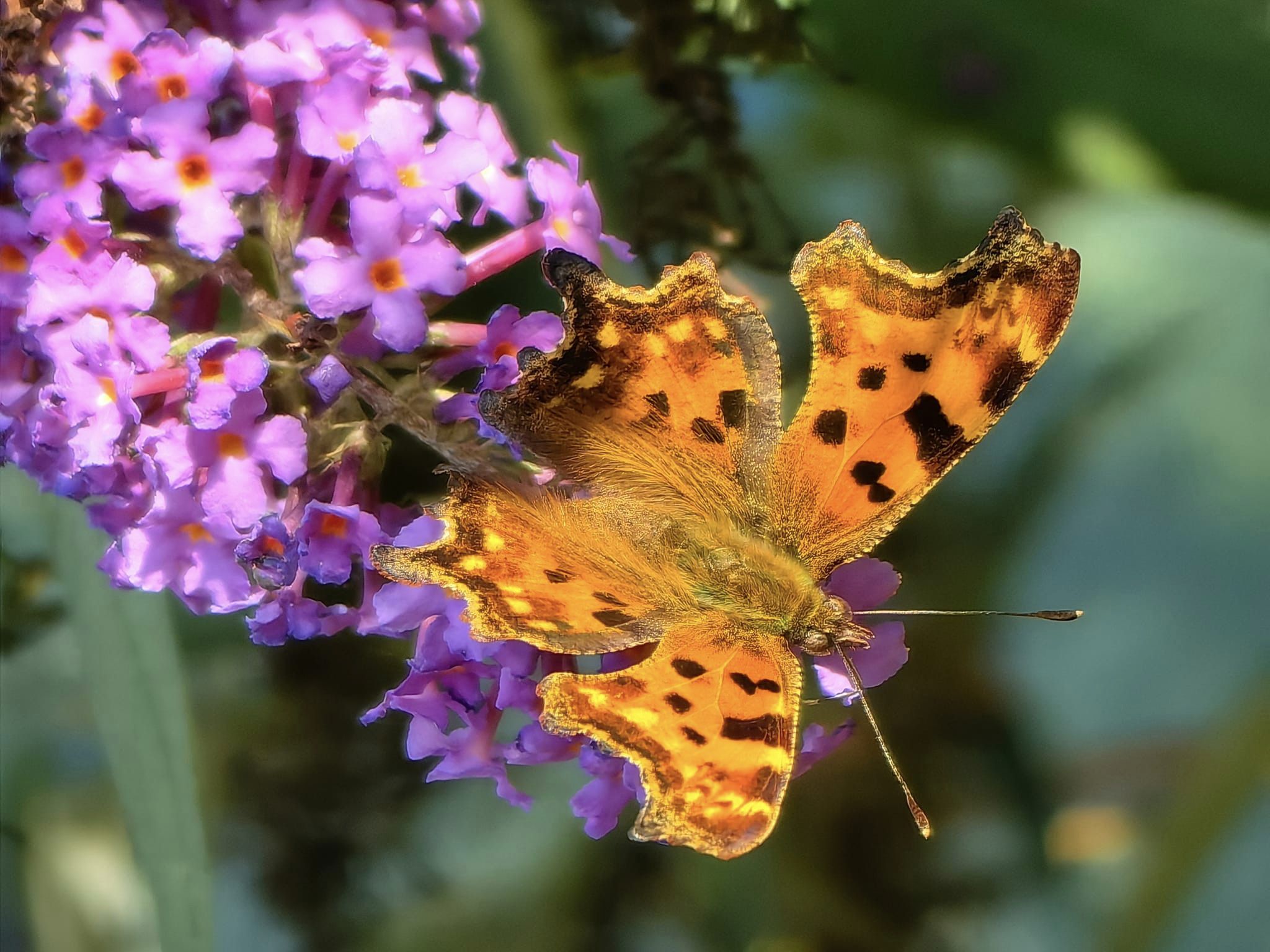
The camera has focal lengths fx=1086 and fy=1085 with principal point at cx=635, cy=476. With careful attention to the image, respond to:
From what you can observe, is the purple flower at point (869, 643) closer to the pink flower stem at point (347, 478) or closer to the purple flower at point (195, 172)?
the pink flower stem at point (347, 478)

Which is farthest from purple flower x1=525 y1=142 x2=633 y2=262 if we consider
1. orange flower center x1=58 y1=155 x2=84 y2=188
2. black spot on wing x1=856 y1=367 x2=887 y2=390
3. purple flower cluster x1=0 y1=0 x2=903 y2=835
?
orange flower center x1=58 y1=155 x2=84 y2=188

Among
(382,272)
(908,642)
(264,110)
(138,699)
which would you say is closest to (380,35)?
(264,110)

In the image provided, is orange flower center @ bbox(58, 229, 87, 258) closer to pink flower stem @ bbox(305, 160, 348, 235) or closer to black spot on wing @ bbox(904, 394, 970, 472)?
pink flower stem @ bbox(305, 160, 348, 235)

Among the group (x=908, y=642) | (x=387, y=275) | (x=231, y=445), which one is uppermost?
(x=387, y=275)

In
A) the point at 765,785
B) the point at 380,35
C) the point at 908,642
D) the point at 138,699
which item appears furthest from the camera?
the point at 908,642

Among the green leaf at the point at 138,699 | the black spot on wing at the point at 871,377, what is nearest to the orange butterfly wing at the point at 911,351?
the black spot on wing at the point at 871,377

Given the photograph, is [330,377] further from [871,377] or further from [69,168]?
[871,377]
